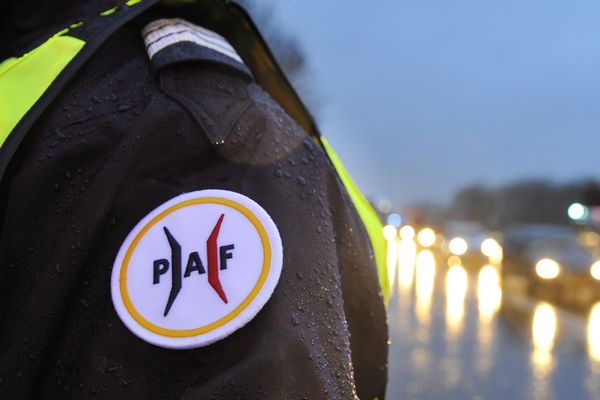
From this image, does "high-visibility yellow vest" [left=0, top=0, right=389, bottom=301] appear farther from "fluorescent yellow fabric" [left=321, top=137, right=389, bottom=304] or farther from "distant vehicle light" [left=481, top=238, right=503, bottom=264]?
"distant vehicle light" [left=481, top=238, right=503, bottom=264]

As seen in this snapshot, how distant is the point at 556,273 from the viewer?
42.6 ft

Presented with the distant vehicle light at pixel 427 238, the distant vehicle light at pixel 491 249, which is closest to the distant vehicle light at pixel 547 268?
the distant vehicle light at pixel 491 249

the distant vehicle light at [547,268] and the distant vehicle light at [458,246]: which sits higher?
the distant vehicle light at [458,246]

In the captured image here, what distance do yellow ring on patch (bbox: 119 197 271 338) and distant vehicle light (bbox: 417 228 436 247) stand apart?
3103 centimetres

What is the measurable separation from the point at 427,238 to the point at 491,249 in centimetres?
996

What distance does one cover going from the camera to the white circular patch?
0.69 meters

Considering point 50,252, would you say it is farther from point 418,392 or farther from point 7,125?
point 418,392

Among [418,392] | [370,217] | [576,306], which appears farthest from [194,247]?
[576,306]

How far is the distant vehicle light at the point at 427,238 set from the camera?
31.4 m

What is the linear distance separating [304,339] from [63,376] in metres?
0.26

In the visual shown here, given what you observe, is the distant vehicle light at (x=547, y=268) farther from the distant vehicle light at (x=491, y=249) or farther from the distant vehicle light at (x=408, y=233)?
the distant vehicle light at (x=408, y=233)

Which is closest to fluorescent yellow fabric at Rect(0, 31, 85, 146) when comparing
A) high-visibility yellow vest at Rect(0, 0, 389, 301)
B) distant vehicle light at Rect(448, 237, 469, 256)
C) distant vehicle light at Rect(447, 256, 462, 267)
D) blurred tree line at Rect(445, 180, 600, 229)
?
high-visibility yellow vest at Rect(0, 0, 389, 301)

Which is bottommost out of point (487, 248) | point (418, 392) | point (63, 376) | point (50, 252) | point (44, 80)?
point (418, 392)

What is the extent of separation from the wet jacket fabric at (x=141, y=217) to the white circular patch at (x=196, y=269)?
2cm
